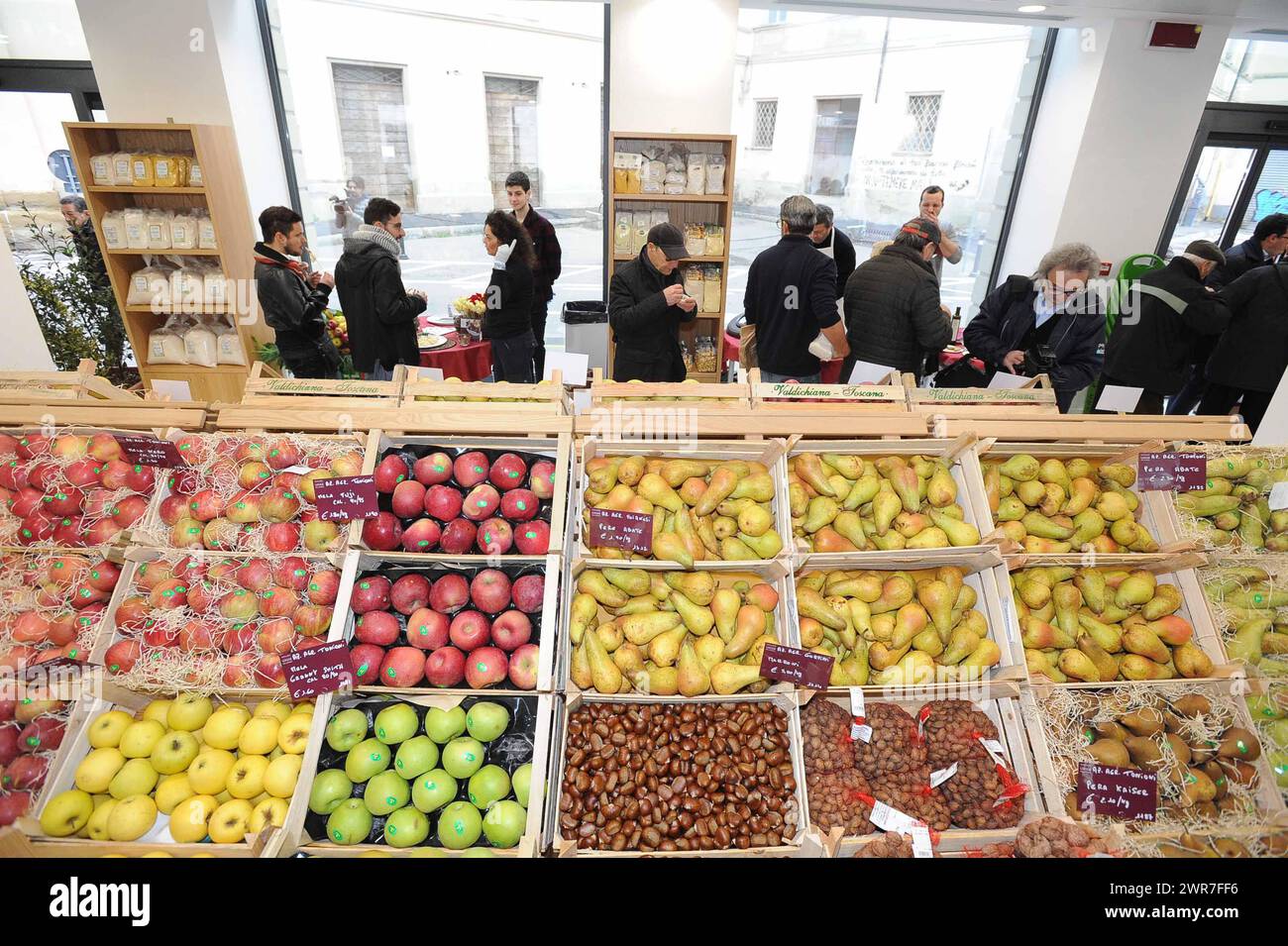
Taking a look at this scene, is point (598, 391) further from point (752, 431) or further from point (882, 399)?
point (882, 399)

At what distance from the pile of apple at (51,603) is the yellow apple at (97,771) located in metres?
0.32

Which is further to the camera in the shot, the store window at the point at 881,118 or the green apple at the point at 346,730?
the store window at the point at 881,118

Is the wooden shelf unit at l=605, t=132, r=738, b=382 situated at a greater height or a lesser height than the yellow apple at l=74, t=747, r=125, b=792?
greater

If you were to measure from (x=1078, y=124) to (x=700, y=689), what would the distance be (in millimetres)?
6241

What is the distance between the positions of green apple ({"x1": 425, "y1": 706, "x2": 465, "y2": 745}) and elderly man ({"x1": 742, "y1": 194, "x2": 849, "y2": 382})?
295 centimetres

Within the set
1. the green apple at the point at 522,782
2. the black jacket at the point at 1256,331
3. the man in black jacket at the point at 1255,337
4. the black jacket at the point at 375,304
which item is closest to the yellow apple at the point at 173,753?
the green apple at the point at 522,782

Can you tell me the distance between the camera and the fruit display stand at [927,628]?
6.55ft

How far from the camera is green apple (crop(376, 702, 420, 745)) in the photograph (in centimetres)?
179

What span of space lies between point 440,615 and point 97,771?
3.16 ft

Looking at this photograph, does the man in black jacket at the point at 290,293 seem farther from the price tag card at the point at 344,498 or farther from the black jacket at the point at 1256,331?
the black jacket at the point at 1256,331

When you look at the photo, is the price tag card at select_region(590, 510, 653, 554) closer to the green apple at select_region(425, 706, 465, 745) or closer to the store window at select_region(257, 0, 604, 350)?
the green apple at select_region(425, 706, 465, 745)

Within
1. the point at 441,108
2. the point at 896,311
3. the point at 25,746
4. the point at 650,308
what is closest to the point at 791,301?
the point at 896,311

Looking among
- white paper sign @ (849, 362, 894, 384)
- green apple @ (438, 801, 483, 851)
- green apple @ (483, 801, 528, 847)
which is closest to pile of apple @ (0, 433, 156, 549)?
green apple @ (438, 801, 483, 851)

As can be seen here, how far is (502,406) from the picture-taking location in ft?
7.29
